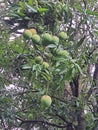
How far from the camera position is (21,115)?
2.22 meters

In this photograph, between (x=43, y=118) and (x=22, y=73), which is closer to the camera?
(x=22, y=73)

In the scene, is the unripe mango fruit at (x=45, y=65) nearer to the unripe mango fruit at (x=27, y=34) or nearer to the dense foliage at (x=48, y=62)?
the dense foliage at (x=48, y=62)

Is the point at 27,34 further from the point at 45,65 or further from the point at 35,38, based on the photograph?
the point at 45,65

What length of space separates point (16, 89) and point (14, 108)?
0.45ft

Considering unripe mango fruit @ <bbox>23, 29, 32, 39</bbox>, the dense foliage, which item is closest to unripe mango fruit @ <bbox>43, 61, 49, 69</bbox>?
the dense foliage

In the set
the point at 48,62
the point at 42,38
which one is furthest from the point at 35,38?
the point at 48,62

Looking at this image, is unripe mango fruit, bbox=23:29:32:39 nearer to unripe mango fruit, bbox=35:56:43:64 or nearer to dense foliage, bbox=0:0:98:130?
dense foliage, bbox=0:0:98:130

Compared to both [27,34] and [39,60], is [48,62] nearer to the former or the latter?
[39,60]

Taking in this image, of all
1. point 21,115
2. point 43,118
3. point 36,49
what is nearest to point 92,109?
point 43,118

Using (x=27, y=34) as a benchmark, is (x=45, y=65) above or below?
below

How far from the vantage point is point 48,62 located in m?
1.45

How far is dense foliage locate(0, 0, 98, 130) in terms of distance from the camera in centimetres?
144

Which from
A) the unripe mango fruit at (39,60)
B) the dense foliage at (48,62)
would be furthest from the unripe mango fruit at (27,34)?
the unripe mango fruit at (39,60)

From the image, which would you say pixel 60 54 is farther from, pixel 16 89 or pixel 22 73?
pixel 16 89
